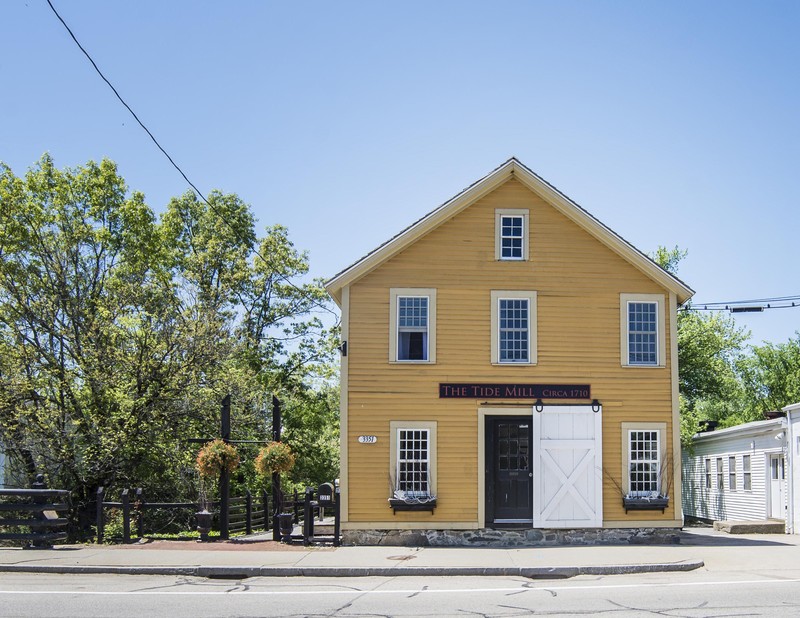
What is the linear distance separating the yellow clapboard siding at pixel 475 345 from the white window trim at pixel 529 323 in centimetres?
12

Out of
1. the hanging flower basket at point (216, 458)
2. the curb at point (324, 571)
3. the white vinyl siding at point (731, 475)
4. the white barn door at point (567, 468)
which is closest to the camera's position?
the curb at point (324, 571)

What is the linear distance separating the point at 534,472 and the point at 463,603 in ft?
27.5

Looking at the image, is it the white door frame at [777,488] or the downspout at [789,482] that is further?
the white door frame at [777,488]

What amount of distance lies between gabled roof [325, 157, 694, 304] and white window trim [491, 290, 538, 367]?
6.94ft

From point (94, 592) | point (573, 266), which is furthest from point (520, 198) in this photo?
point (94, 592)

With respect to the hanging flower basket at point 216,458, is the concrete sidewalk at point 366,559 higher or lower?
lower

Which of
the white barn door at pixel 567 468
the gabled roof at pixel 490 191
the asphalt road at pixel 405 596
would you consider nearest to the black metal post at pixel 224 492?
the gabled roof at pixel 490 191

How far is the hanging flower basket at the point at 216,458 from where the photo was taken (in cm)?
2012

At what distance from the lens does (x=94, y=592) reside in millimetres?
13359

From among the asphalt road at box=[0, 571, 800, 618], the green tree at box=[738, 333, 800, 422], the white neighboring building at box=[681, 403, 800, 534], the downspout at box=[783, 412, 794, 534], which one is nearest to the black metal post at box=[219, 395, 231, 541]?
the asphalt road at box=[0, 571, 800, 618]

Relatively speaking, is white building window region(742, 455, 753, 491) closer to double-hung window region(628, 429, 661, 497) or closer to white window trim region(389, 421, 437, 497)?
double-hung window region(628, 429, 661, 497)

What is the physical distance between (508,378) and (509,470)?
2142 mm

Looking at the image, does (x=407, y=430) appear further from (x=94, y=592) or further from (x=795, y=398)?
(x=795, y=398)

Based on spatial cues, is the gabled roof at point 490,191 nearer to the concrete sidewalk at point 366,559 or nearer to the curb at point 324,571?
the concrete sidewalk at point 366,559
